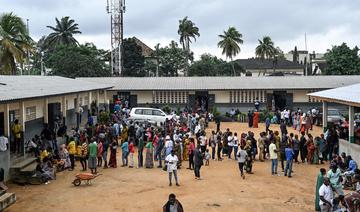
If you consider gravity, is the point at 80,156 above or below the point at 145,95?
below

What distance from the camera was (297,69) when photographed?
8669 cm

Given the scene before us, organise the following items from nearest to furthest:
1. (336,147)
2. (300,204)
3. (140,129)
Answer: (300,204), (336,147), (140,129)

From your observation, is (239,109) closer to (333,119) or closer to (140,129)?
(333,119)

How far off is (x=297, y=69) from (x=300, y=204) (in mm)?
75170

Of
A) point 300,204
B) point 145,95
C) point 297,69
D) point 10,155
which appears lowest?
point 300,204

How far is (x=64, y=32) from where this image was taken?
235 ft

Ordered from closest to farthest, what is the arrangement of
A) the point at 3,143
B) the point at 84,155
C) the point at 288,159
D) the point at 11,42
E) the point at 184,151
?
A: the point at 3,143 < the point at 288,159 < the point at 84,155 < the point at 184,151 < the point at 11,42

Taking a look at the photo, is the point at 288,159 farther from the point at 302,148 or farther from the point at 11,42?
the point at 11,42

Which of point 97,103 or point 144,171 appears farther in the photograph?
point 97,103

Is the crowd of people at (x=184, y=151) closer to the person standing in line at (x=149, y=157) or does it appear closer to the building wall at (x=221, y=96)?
the person standing in line at (x=149, y=157)

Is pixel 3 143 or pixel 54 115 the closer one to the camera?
pixel 3 143

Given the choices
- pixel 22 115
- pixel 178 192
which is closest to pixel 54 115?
pixel 22 115

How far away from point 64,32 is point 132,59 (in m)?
13.5

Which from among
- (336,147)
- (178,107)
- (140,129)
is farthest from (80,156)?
(178,107)
